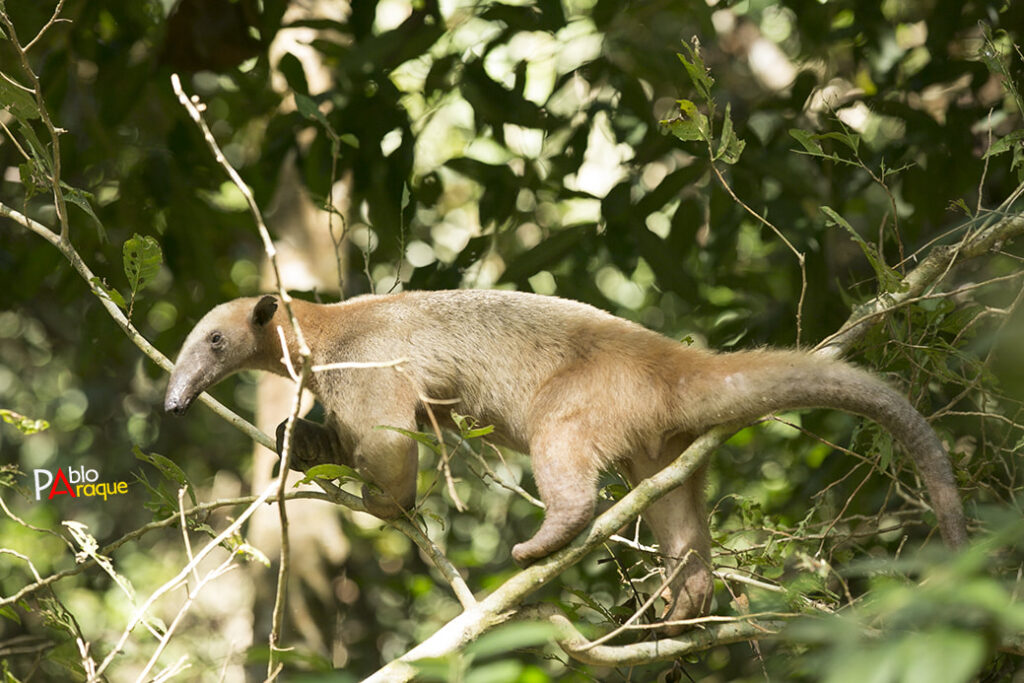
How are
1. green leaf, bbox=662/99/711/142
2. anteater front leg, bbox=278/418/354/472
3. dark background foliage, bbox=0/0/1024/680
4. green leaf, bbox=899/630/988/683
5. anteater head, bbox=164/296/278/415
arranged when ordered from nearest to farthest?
green leaf, bbox=899/630/988/683, green leaf, bbox=662/99/711/142, anteater head, bbox=164/296/278/415, anteater front leg, bbox=278/418/354/472, dark background foliage, bbox=0/0/1024/680

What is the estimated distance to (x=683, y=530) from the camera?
406cm

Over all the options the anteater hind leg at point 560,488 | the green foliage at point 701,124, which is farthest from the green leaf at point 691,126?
the anteater hind leg at point 560,488

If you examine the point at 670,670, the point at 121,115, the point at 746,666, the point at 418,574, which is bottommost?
the point at 418,574

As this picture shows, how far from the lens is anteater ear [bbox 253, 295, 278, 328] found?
433 cm

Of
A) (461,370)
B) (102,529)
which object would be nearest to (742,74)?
(461,370)

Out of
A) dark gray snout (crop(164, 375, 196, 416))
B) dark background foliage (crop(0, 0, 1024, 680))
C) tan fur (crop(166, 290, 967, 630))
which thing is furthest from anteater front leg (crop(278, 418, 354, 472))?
dark background foliage (crop(0, 0, 1024, 680))

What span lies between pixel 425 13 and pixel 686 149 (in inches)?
64.7

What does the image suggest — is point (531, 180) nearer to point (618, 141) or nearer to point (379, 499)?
point (618, 141)

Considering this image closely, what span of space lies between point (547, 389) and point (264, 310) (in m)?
1.28

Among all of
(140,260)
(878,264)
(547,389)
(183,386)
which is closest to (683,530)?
(547,389)

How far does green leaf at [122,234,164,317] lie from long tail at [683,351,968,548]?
1964 millimetres

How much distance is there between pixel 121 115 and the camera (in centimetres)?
595

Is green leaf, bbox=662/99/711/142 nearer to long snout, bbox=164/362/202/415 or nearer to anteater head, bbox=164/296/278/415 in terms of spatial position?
anteater head, bbox=164/296/278/415

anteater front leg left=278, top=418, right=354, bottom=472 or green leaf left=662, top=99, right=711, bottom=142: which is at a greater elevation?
green leaf left=662, top=99, right=711, bottom=142
